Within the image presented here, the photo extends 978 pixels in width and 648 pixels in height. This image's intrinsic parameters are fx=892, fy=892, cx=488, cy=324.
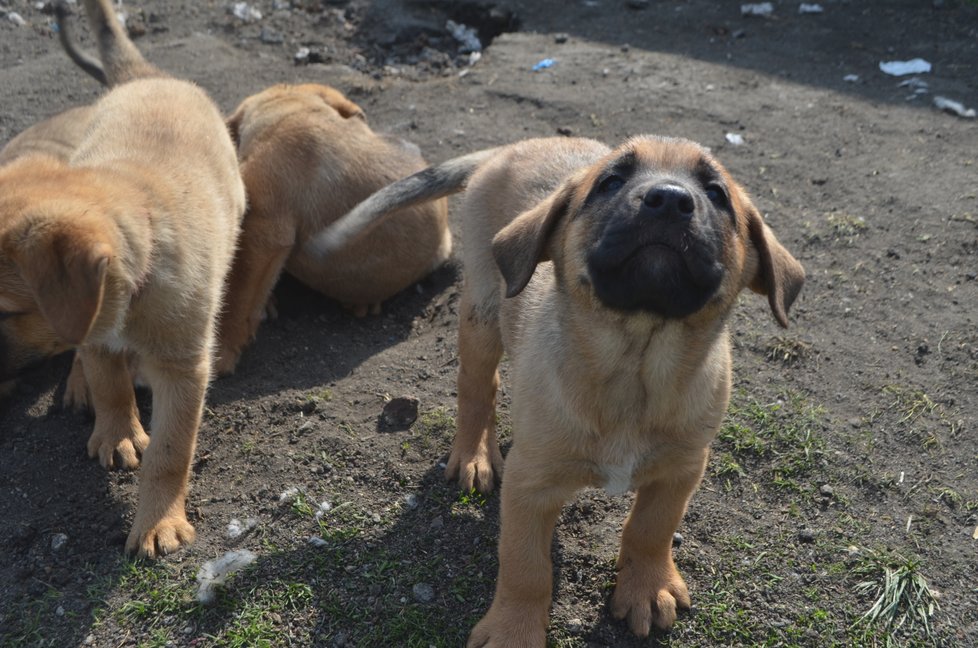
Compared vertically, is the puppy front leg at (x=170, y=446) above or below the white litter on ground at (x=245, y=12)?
below

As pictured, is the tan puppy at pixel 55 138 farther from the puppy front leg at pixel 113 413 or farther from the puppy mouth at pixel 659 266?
the puppy mouth at pixel 659 266

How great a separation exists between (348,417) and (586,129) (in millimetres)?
3649

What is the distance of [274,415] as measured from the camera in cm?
473

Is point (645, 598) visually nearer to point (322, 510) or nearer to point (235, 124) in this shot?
point (322, 510)

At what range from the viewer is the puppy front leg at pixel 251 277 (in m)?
5.32

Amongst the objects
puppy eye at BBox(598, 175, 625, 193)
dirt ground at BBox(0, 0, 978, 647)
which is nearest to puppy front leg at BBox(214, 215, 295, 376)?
dirt ground at BBox(0, 0, 978, 647)

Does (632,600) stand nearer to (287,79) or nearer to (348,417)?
(348,417)

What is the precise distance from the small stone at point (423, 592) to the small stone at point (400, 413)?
1.06m

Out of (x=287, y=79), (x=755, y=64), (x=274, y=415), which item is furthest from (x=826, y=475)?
(x=287, y=79)

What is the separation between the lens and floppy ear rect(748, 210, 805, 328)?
10.5ft

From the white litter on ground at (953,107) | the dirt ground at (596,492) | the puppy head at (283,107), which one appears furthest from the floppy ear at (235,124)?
the white litter on ground at (953,107)

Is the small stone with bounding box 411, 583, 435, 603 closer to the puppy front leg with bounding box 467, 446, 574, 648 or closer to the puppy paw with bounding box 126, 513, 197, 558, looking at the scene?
the puppy front leg with bounding box 467, 446, 574, 648

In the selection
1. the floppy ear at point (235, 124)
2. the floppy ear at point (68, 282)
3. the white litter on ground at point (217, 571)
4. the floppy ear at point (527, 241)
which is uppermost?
the floppy ear at point (527, 241)

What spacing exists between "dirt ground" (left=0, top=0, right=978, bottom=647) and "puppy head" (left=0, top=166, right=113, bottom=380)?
0.96 metres
